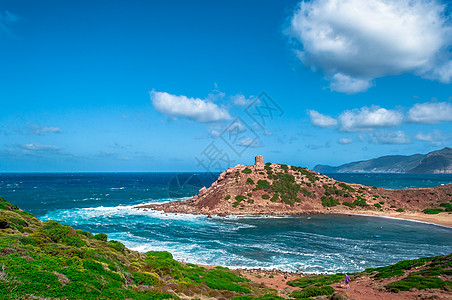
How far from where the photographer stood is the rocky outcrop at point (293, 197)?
233ft

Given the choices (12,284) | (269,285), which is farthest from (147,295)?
(269,285)

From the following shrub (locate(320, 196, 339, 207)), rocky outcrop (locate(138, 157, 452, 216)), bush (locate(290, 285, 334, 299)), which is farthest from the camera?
shrub (locate(320, 196, 339, 207))

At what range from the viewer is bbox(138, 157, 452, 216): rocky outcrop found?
7112cm

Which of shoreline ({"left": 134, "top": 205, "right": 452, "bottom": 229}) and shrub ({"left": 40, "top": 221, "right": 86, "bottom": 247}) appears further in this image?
shoreline ({"left": 134, "top": 205, "right": 452, "bottom": 229})

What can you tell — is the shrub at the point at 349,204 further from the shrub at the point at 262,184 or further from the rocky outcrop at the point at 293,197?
the shrub at the point at 262,184

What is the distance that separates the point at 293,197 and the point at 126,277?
67.4m

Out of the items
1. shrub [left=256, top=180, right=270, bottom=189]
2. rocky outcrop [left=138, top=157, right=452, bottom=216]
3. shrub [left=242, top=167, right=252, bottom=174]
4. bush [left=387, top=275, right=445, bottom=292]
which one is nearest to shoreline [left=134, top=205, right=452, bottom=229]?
rocky outcrop [left=138, top=157, right=452, bottom=216]

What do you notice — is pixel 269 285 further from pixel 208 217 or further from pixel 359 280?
pixel 208 217

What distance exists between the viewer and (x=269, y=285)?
24125mm

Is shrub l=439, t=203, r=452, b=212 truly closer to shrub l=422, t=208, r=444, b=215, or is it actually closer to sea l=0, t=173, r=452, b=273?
shrub l=422, t=208, r=444, b=215

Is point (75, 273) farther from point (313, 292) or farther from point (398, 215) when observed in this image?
point (398, 215)

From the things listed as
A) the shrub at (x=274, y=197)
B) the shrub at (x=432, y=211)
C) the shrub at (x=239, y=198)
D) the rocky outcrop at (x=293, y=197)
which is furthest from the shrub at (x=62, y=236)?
the shrub at (x=432, y=211)

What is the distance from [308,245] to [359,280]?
16.7 metres

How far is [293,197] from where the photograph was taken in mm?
76500
